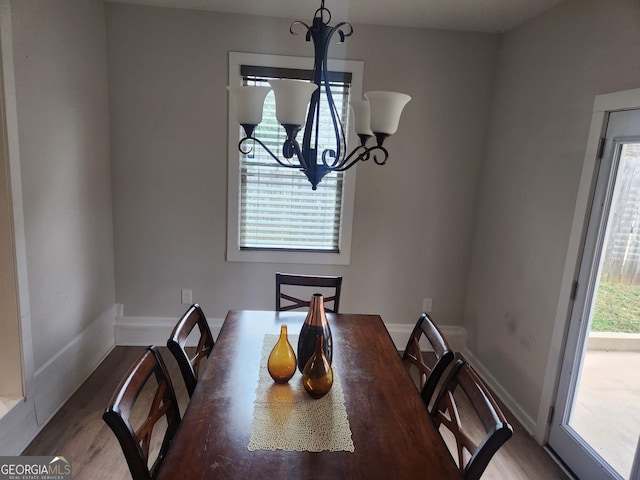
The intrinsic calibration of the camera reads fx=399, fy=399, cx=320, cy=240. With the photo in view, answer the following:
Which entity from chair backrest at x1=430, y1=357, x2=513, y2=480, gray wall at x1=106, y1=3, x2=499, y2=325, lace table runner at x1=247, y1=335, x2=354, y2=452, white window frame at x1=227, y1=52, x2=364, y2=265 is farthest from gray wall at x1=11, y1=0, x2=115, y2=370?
chair backrest at x1=430, y1=357, x2=513, y2=480

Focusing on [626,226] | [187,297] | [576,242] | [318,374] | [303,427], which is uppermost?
[626,226]

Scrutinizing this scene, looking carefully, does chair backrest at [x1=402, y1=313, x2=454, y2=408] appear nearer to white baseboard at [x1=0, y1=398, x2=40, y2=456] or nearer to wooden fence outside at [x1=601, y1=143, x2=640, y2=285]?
wooden fence outside at [x1=601, y1=143, x2=640, y2=285]

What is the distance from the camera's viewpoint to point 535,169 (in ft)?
8.47

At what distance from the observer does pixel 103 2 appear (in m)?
2.82

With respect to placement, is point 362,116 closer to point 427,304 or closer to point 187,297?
point 427,304

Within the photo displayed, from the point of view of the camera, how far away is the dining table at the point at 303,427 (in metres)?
1.11

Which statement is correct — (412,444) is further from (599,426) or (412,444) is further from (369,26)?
(369,26)

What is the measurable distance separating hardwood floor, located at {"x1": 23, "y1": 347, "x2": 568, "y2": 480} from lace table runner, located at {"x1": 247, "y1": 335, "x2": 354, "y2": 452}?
114cm

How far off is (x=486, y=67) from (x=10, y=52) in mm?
3045

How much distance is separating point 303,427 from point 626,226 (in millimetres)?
1791

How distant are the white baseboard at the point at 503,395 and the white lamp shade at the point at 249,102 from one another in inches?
95.8

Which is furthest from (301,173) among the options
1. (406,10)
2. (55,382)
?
(55,382)

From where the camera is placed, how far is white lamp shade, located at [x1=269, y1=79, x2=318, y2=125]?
4.42 ft

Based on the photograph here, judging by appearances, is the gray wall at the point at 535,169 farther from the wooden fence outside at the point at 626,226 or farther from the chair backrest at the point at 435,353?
the chair backrest at the point at 435,353
